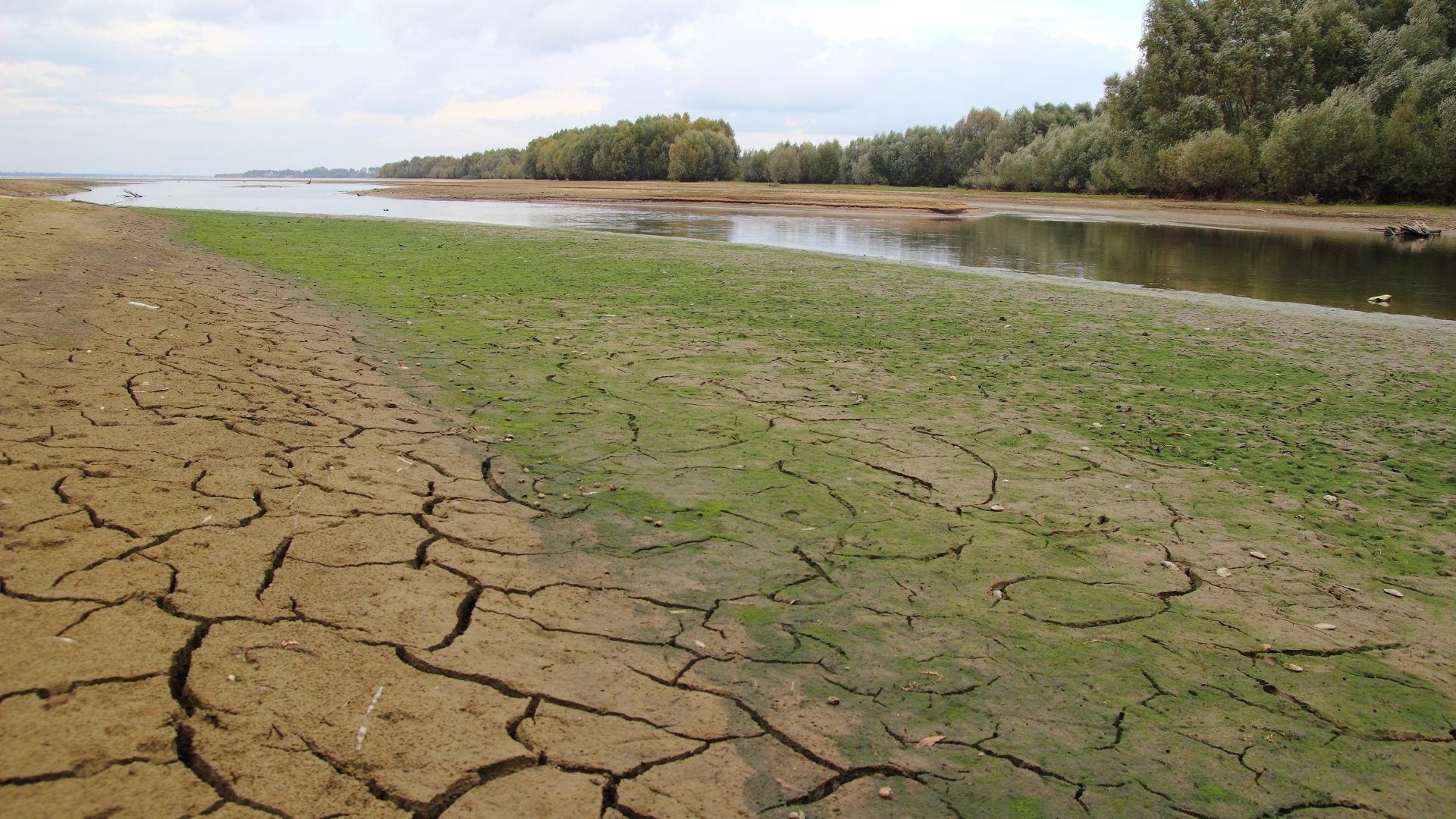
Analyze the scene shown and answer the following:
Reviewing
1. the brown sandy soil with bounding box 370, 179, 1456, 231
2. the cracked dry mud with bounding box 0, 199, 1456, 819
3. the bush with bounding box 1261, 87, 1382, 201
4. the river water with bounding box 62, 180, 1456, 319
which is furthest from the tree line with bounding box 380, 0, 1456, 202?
the cracked dry mud with bounding box 0, 199, 1456, 819

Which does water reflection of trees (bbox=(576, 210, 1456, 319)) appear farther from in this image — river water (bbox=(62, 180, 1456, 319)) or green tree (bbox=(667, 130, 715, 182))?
green tree (bbox=(667, 130, 715, 182))

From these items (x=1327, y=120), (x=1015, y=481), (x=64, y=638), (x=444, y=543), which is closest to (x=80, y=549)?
(x=64, y=638)

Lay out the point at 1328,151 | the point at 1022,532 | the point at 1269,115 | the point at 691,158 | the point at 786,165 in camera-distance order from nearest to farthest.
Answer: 1. the point at 1022,532
2. the point at 1328,151
3. the point at 1269,115
4. the point at 786,165
5. the point at 691,158

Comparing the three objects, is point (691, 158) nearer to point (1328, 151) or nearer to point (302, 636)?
point (1328, 151)

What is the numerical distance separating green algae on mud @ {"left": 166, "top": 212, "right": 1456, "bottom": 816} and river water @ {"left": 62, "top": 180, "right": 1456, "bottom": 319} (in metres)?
7.19

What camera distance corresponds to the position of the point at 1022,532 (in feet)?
12.7

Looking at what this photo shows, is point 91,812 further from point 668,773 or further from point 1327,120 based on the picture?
point 1327,120

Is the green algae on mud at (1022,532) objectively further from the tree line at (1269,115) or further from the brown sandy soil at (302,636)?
the tree line at (1269,115)

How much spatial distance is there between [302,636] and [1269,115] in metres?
56.4

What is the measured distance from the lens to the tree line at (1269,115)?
38656 mm

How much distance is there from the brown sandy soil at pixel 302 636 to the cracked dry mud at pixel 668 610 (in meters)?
0.01

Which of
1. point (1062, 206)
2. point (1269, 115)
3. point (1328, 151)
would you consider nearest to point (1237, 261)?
point (1328, 151)

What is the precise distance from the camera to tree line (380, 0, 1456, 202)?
127 ft

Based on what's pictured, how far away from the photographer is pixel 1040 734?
2447 millimetres
